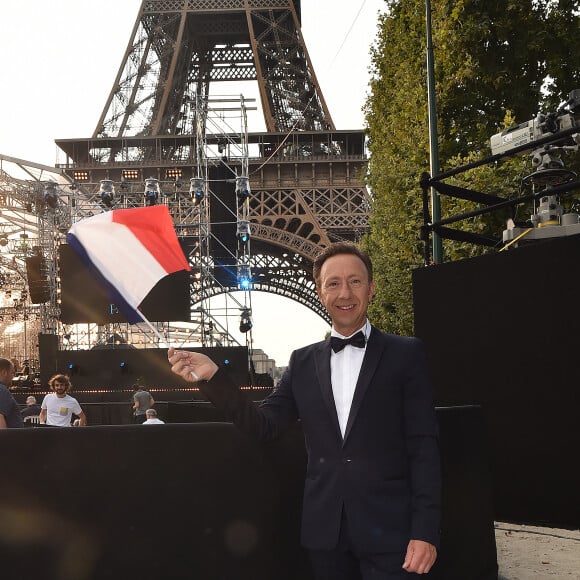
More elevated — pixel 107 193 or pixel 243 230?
pixel 107 193

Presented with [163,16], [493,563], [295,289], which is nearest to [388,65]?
[493,563]

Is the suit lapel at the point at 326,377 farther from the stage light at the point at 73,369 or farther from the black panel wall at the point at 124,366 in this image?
the stage light at the point at 73,369

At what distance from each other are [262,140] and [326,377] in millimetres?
42128

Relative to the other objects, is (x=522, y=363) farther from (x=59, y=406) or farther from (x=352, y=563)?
(x=59, y=406)

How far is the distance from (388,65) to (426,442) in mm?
17017

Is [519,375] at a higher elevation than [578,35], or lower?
lower

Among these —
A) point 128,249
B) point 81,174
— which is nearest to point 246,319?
point 81,174

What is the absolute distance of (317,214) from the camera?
1619 inches

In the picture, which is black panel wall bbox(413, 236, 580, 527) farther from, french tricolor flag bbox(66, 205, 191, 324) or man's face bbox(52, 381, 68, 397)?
man's face bbox(52, 381, 68, 397)

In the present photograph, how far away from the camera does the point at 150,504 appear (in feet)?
12.0

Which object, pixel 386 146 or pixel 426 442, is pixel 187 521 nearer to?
pixel 426 442

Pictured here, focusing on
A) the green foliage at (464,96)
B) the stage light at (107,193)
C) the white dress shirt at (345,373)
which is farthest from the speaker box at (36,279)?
the white dress shirt at (345,373)

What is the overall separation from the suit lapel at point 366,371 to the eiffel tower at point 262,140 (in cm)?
3314

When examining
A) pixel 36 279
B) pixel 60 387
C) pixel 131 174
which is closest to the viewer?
pixel 60 387
